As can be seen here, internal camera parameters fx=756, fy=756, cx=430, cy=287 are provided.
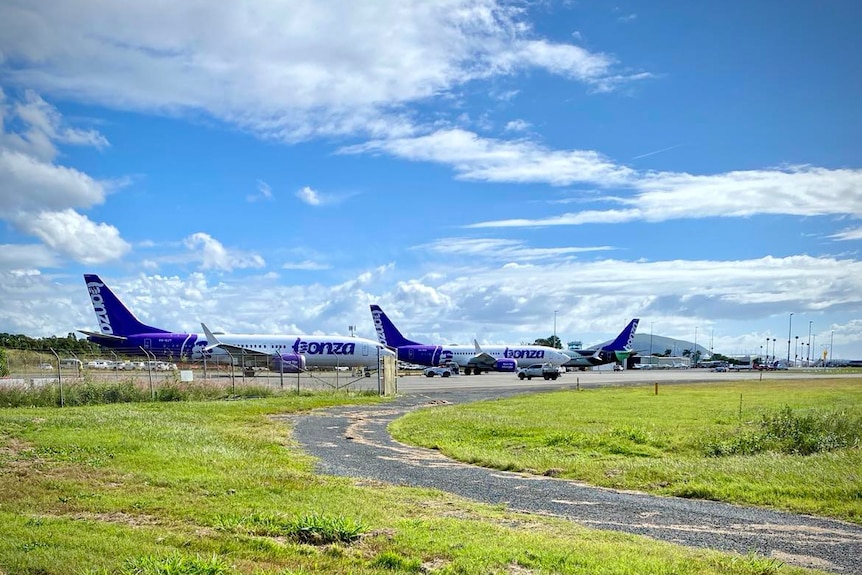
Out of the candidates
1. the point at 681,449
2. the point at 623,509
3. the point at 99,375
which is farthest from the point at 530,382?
the point at 623,509

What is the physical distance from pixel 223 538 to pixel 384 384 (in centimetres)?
3154

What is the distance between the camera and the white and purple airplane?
63875mm

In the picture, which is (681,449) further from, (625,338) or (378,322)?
(625,338)

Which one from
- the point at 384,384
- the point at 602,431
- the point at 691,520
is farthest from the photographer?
the point at 384,384

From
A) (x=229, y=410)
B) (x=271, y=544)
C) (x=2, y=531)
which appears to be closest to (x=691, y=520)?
(x=271, y=544)

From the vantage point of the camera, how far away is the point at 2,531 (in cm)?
750

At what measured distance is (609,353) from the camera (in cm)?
10512

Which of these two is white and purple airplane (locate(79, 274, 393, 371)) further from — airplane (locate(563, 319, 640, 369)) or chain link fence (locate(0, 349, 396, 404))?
airplane (locate(563, 319, 640, 369))

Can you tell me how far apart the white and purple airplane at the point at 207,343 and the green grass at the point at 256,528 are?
48188 mm

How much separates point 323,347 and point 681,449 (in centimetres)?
5382

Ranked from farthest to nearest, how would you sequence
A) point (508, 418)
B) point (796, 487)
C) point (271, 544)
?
point (508, 418) → point (796, 487) → point (271, 544)

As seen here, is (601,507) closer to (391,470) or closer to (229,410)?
(391,470)

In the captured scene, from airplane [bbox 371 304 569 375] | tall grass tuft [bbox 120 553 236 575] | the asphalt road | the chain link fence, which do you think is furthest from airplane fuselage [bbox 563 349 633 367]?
tall grass tuft [bbox 120 553 236 575]

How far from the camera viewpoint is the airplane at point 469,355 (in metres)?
83.7
